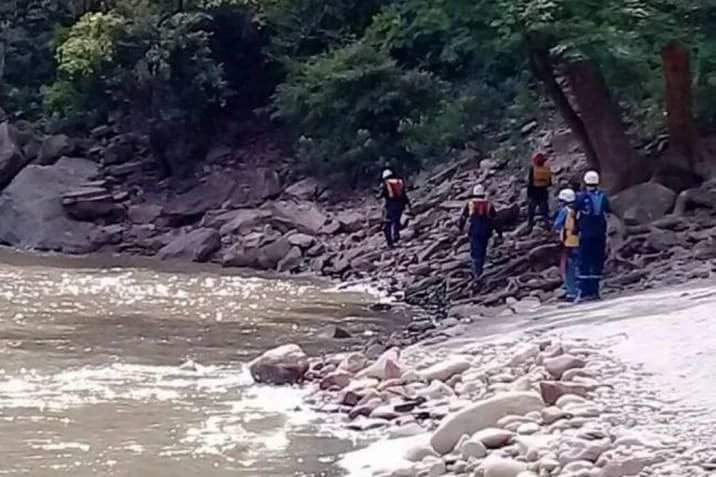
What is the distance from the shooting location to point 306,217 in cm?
2923

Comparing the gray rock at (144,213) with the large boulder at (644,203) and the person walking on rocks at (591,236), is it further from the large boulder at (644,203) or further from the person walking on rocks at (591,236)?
the person walking on rocks at (591,236)

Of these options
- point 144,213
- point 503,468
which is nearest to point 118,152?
point 144,213

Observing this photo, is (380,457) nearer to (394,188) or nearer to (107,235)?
(394,188)

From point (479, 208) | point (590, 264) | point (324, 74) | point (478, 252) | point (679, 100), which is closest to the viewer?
point (590, 264)

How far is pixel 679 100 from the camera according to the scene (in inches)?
889

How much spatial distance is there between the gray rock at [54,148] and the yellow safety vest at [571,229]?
63.5 ft

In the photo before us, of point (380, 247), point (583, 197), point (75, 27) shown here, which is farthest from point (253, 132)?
point (583, 197)

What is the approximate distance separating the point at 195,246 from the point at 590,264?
13.2 meters

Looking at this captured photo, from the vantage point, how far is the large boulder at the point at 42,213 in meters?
31.5

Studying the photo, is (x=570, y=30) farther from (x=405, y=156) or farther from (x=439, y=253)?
(x=405, y=156)

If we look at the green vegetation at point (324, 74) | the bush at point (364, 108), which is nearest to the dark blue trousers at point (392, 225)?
the green vegetation at point (324, 74)

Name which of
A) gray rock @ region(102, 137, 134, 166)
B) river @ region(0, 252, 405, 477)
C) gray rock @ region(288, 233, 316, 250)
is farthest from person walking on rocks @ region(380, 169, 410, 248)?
gray rock @ region(102, 137, 134, 166)

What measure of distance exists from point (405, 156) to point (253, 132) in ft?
19.6

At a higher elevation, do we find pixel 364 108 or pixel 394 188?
pixel 364 108
